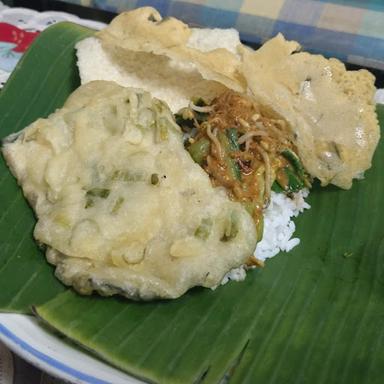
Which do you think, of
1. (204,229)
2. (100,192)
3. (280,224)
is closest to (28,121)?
(100,192)

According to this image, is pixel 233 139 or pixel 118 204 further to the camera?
pixel 233 139

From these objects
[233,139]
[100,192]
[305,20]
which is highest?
[233,139]

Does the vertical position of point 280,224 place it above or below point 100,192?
below

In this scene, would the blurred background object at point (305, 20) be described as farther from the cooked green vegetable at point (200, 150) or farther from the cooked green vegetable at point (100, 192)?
the cooked green vegetable at point (100, 192)

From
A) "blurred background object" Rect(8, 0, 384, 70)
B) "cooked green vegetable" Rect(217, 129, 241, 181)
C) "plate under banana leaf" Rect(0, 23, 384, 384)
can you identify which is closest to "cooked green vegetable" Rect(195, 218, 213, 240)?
"plate under banana leaf" Rect(0, 23, 384, 384)

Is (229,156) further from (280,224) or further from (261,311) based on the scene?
(261,311)

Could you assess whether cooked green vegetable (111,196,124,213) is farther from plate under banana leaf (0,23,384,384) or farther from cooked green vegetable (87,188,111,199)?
plate under banana leaf (0,23,384,384)

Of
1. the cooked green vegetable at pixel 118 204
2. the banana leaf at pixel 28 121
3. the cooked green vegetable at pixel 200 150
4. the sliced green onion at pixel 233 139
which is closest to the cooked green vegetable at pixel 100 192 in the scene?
the cooked green vegetable at pixel 118 204

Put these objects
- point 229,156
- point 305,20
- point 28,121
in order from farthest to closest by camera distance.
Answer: point 305,20, point 28,121, point 229,156

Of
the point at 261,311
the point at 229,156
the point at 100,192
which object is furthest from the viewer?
the point at 229,156
